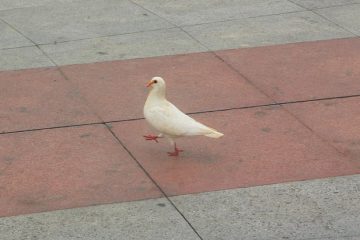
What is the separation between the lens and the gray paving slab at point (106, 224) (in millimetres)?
7039

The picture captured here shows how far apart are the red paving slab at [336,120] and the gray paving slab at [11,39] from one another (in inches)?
143

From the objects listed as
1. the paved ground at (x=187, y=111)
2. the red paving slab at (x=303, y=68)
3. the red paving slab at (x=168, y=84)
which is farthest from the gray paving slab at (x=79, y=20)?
the red paving slab at (x=303, y=68)

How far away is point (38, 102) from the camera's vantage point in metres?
9.78

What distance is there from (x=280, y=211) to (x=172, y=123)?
1.31m

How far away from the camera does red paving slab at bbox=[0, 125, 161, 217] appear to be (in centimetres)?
766

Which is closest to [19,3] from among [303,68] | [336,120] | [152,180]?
[303,68]

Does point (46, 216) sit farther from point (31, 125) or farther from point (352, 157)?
point (352, 157)

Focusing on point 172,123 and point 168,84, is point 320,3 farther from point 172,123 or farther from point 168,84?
point 172,123

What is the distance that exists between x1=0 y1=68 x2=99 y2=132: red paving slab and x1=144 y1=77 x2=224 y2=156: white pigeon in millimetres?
1071

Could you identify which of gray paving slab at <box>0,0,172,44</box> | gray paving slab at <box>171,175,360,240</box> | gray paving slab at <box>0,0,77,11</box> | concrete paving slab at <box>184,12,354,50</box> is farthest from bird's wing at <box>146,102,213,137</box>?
gray paving slab at <box>0,0,77,11</box>

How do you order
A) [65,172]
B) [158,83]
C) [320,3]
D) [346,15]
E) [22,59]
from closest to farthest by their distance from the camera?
1. [65,172]
2. [158,83]
3. [22,59]
4. [346,15]
5. [320,3]

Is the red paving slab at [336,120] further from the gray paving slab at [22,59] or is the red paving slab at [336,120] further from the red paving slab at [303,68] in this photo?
the gray paving slab at [22,59]

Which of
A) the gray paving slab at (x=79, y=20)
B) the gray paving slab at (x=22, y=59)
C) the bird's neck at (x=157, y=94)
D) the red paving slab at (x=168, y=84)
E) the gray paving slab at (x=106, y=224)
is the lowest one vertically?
the gray paving slab at (x=79, y=20)

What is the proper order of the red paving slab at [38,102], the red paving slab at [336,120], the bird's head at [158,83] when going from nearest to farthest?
1. the bird's head at [158,83]
2. the red paving slab at [336,120]
3. the red paving slab at [38,102]
